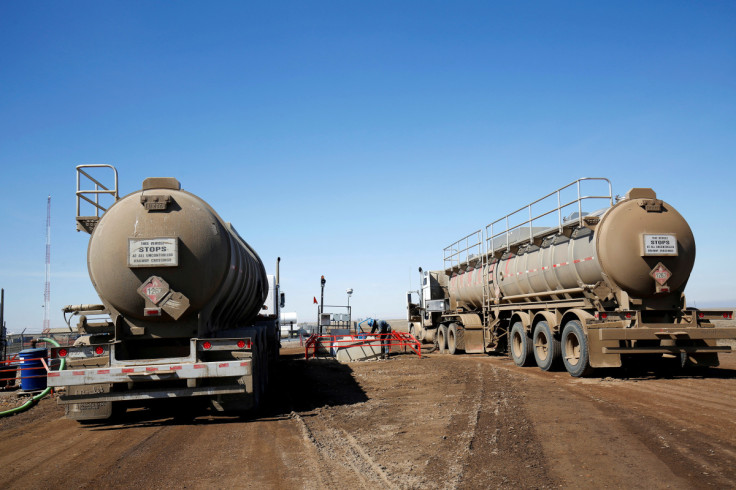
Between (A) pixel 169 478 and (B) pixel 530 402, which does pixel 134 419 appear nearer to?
(A) pixel 169 478

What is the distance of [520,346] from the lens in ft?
48.4

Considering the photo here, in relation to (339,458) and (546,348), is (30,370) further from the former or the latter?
(546,348)

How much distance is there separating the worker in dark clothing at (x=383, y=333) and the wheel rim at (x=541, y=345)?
17.3 ft

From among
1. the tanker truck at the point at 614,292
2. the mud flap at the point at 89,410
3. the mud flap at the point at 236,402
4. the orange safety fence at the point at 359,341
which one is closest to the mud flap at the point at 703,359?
the tanker truck at the point at 614,292

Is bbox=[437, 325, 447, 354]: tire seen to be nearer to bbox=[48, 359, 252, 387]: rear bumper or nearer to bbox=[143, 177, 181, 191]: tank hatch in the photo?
bbox=[48, 359, 252, 387]: rear bumper

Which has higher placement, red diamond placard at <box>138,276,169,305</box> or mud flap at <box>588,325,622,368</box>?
red diamond placard at <box>138,276,169,305</box>

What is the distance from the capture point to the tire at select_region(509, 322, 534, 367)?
46.0 ft

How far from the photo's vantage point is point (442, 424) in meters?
7.29

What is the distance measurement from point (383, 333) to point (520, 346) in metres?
5.50

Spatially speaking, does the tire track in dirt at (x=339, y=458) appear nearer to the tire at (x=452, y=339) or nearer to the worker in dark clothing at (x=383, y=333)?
the worker in dark clothing at (x=383, y=333)

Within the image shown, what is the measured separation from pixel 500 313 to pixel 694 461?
11738mm

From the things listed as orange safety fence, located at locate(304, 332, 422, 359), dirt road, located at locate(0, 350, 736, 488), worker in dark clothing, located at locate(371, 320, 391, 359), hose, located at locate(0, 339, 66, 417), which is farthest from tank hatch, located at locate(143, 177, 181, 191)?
worker in dark clothing, located at locate(371, 320, 391, 359)

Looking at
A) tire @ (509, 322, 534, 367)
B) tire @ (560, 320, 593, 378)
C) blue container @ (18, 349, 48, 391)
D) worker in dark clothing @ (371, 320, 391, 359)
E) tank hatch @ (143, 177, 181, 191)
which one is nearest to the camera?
tank hatch @ (143, 177, 181, 191)

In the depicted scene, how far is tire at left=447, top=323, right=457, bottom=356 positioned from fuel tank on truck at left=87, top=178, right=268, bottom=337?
44.7 ft
